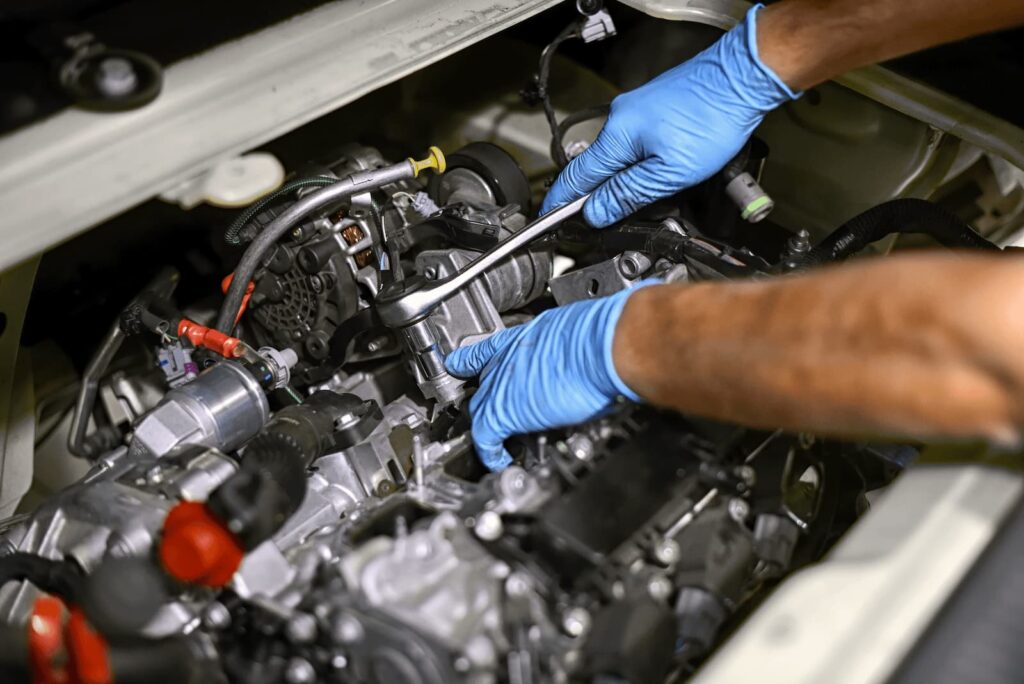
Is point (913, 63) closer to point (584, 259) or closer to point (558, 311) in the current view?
point (584, 259)

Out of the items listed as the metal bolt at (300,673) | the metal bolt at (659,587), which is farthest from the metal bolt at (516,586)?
the metal bolt at (300,673)

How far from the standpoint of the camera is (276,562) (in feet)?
3.76

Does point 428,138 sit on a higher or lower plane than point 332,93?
lower

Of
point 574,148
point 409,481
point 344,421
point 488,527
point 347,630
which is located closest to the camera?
point 347,630

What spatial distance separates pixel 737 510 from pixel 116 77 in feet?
3.50

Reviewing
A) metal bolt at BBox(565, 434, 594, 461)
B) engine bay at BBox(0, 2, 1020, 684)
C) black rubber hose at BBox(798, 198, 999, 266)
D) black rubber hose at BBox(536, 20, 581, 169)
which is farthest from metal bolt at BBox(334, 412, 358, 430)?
black rubber hose at BBox(798, 198, 999, 266)

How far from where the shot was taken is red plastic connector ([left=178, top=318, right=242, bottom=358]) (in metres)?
1.53

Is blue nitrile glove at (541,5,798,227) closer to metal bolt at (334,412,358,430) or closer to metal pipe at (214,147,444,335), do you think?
metal pipe at (214,147,444,335)

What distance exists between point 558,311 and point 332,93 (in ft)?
1.69

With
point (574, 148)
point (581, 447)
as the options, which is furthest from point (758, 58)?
point (581, 447)

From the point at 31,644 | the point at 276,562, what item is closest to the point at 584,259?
the point at 276,562

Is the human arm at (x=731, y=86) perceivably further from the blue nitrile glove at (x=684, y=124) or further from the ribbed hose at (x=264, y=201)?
the ribbed hose at (x=264, y=201)

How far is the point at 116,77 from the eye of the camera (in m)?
1.10

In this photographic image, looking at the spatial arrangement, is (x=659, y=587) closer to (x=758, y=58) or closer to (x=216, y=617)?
(x=216, y=617)
